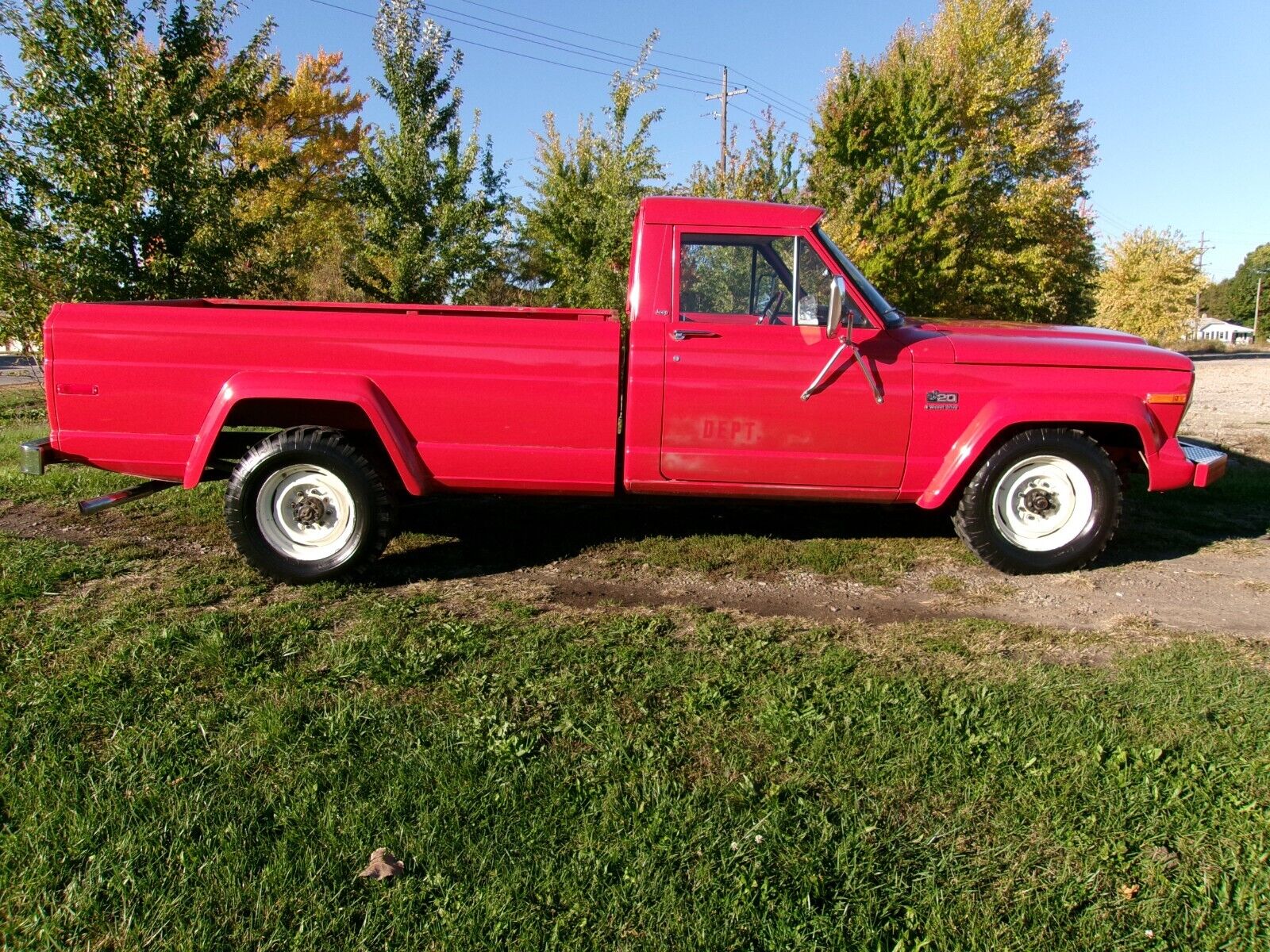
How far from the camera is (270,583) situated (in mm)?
4754

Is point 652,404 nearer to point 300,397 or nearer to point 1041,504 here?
point 300,397

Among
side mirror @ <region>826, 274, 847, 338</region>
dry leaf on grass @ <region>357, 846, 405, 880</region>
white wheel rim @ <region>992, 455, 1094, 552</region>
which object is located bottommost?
dry leaf on grass @ <region>357, 846, 405, 880</region>

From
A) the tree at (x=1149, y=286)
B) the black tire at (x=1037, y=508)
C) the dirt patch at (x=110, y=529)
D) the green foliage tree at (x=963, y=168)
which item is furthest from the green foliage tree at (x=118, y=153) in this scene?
the tree at (x=1149, y=286)

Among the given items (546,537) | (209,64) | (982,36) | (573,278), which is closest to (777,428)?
(546,537)

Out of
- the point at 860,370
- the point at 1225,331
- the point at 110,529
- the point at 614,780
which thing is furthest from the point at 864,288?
the point at 1225,331

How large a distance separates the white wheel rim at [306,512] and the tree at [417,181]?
9.68 meters

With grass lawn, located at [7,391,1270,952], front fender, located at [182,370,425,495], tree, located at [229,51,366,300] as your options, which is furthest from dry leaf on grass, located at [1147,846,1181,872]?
tree, located at [229,51,366,300]

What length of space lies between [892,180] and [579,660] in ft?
64.5

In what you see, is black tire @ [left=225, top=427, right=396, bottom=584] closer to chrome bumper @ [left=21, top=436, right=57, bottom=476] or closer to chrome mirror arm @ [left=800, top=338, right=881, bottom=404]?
chrome bumper @ [left=21, top=436, right=57, bottom=476]

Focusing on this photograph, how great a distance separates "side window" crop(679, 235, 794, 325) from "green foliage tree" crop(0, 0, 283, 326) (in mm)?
6526

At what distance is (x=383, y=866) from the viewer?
2.43m

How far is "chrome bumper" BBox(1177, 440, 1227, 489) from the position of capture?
16.7ft

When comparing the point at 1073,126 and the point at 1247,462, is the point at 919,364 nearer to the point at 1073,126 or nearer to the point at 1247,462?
the point at 1247,462

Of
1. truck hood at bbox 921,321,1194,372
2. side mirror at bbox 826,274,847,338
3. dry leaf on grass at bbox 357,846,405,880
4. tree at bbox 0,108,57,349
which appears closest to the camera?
dry leaf on grass at bbox 357,846,405,880
